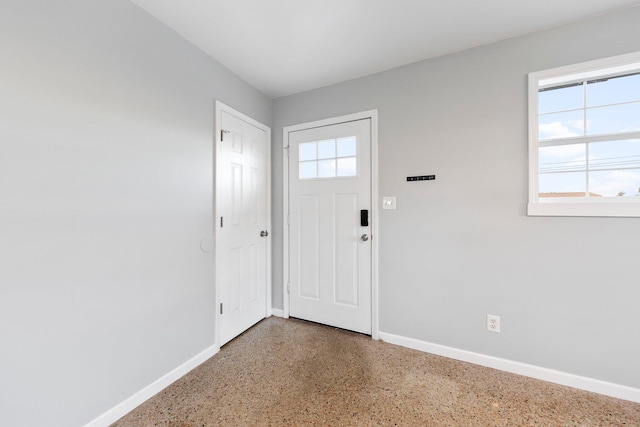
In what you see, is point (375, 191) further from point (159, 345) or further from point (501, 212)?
point (159, 345)

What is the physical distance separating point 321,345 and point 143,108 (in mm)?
2246

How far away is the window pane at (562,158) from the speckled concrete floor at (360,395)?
150cm

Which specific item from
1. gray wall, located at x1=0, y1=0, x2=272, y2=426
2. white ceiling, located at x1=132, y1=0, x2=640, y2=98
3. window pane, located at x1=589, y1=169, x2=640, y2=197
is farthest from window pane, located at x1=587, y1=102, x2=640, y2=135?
gray wall, located at x1=0, y1=0, x2=272, y2=426

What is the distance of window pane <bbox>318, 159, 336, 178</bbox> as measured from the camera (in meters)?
2.48

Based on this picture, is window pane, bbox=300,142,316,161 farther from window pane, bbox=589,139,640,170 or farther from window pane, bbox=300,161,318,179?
window pane, bbox=589,139,640,170

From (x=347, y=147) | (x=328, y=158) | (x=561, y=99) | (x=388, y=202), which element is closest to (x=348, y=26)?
(x=347, y=147)

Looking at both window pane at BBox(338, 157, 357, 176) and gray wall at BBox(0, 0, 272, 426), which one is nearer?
gray wall at BBox(0, 0, 272, 426)

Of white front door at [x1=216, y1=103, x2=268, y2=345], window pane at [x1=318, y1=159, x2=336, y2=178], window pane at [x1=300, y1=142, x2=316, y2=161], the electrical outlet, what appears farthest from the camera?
window pane at [x1=300, y1=142, x2=316, y2=161]

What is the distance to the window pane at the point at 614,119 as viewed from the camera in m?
1.60

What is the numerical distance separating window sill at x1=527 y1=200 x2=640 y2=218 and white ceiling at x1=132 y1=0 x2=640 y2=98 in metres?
1.23

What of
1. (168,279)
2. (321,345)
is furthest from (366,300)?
(168,279)

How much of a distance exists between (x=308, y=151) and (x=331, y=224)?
81cm

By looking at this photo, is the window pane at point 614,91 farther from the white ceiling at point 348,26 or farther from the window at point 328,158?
the window at point 328,158

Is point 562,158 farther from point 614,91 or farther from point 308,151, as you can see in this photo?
point 308,151
